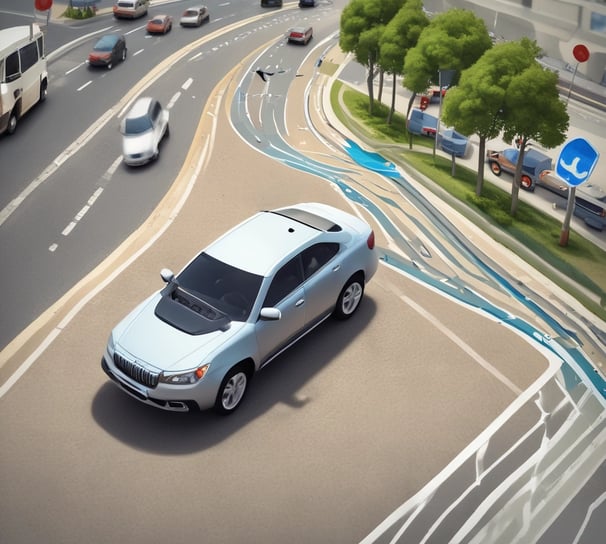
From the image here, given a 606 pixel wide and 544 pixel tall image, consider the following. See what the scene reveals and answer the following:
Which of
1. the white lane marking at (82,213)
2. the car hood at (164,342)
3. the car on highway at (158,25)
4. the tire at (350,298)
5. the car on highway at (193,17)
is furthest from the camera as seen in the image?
the car on highway at (193,17)

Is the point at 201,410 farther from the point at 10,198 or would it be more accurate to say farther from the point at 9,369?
the point at 10,198

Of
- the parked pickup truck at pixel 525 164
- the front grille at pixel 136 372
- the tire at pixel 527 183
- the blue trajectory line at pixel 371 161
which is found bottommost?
the tire at pixel 527 183

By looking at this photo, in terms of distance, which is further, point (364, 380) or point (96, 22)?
point (96, 22)

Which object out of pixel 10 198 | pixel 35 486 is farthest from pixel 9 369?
pixel 10 198

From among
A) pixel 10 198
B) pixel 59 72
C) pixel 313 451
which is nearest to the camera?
pixel 313 451

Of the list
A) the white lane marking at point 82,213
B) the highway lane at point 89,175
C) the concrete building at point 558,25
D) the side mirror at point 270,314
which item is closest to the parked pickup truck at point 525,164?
the concrete building at point 558,25

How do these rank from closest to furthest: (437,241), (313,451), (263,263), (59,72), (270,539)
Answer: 1. (270,539)
2. (313,451)
3. (263,263)
4. (437,241)
5. (59,72)

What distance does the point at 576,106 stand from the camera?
31.7m

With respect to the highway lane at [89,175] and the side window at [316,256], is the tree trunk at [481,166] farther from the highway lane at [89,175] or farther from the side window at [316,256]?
the side window at [316,256]

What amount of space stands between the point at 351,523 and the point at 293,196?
11072 millimetres

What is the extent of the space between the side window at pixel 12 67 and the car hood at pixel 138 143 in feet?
14.6

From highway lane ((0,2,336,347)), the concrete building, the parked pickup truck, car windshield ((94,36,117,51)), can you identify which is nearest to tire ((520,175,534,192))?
the parked pickup truck

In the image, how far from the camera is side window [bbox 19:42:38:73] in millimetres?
23953

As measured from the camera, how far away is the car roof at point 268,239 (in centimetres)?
1229
